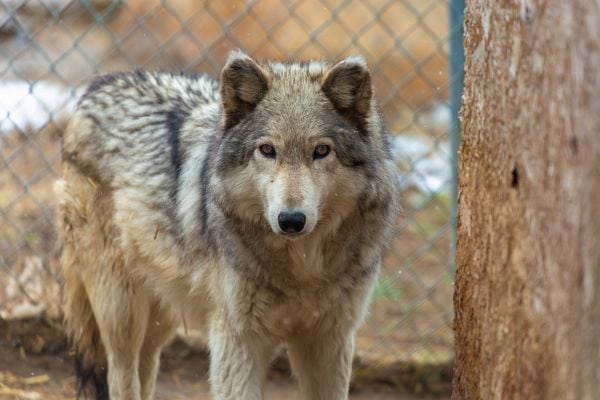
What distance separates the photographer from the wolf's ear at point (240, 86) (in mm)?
4125

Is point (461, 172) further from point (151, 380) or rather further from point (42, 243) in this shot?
point (42, 243)

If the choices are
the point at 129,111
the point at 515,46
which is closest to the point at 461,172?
the point at 515,46

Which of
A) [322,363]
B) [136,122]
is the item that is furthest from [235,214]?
[136,122]

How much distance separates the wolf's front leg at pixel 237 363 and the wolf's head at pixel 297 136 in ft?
1.79

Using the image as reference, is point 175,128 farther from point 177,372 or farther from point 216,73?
point 216,73

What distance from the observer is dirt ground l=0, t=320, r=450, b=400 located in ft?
20.0

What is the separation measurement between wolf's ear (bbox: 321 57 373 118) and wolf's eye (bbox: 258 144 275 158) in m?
0.36

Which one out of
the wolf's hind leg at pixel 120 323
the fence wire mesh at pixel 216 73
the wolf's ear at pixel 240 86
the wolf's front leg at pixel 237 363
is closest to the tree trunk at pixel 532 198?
the wolf's ear at pixel 240 86

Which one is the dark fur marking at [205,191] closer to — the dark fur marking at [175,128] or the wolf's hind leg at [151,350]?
the dark fur marking at [175,128]

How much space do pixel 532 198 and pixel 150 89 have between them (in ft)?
9.14

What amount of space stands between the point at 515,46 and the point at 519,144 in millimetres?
308

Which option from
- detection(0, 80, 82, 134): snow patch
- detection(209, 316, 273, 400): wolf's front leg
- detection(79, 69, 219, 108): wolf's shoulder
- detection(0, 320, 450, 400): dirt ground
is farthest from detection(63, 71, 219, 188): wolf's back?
→ detection(0, 80, 82, 134): snow patch

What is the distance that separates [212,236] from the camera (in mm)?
4465

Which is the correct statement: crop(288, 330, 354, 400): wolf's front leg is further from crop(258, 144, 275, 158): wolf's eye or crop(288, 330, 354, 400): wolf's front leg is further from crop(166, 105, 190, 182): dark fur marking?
crop(166, 105, 190, 182): dark fur marking
